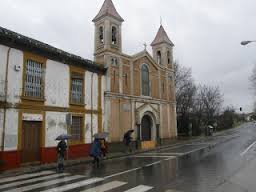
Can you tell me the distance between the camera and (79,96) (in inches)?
802

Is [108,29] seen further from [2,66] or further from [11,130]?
[11,130]

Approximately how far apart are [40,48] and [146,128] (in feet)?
48.0

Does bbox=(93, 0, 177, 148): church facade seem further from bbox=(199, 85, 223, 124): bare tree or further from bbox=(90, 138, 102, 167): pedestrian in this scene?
bbox=(199, 85, 223, 124): bare tree

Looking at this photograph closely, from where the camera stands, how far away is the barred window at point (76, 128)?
1972 cm

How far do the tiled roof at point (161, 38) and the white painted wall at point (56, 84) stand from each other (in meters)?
16.5

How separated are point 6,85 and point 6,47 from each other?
211cm

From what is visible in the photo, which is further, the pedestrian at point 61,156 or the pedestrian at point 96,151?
the pedestrian at point 96,151

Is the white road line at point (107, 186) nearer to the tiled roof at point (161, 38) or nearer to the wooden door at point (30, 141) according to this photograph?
the wooden door at point (30, 141)

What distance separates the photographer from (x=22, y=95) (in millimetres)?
16000

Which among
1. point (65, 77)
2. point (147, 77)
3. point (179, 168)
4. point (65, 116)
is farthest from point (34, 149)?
point (147, 77)

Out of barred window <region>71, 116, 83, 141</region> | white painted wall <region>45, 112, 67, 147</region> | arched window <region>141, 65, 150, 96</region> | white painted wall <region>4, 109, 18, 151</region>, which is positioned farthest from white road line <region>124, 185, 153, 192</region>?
arched window <region>141, 65, 150, 96</region>

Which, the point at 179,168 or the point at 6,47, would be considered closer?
the point at 179,168

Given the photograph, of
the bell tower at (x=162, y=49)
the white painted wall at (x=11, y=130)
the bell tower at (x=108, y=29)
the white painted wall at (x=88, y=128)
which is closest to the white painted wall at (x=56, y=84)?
the white painted wall at (x=88, y=128)

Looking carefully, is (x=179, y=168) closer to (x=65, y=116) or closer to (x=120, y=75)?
(x=65, y=116)
